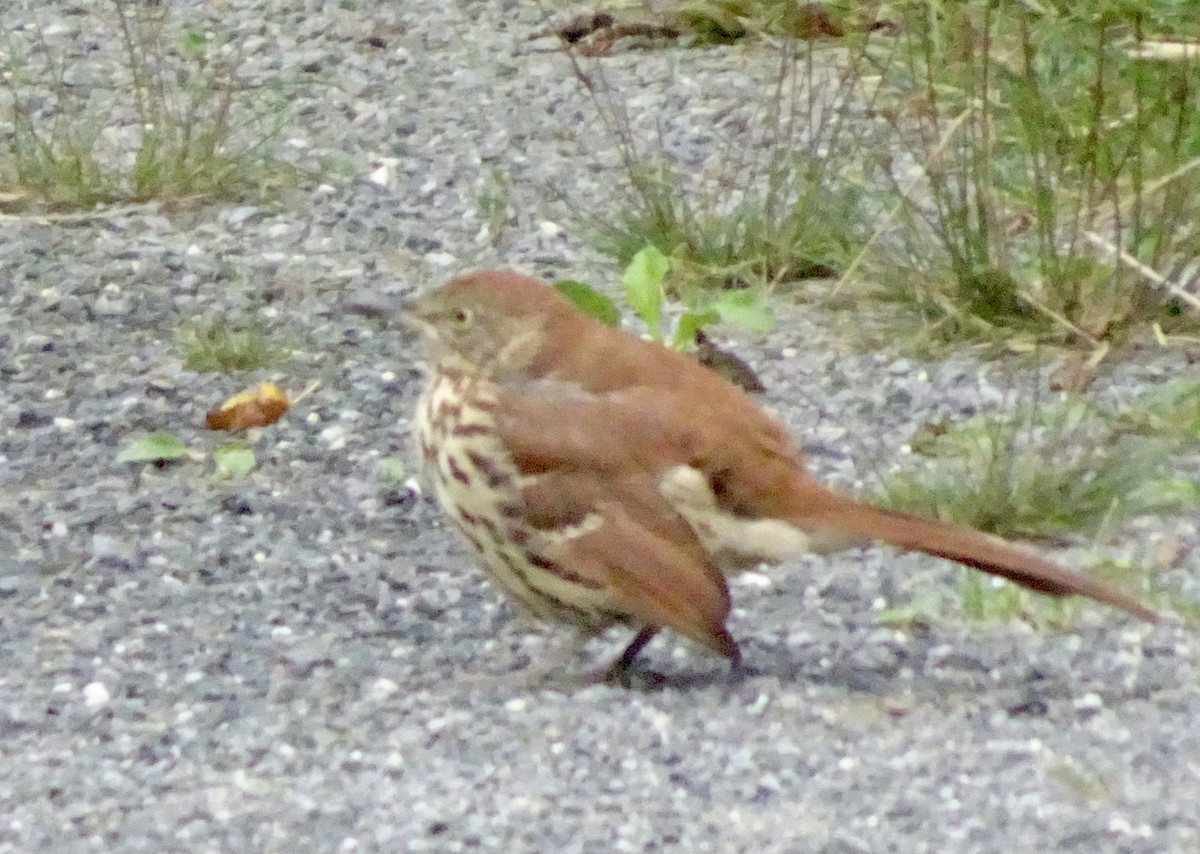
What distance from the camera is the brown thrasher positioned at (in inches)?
137

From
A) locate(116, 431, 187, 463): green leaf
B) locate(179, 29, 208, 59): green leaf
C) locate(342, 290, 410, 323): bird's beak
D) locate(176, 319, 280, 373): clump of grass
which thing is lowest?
locate(179, 29, 208, 59): green leaf

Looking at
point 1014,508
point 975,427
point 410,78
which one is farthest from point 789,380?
point 410,78

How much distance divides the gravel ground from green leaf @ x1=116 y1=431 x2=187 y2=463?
0.04 m

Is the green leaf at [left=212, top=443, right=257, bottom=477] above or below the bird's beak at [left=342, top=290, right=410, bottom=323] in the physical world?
below

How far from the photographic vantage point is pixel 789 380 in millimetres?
5066

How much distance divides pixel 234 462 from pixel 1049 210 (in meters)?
1.97

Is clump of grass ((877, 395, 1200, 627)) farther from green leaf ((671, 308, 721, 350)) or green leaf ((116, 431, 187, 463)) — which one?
green leaf ((116, 431, 187, 463))

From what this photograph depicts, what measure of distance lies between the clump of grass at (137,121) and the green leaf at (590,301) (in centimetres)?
172

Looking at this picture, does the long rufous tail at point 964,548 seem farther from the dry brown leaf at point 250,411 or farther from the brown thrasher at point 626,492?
the dry brown leaf at point 250,411

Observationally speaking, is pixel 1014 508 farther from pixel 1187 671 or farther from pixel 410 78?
pixel 410 78

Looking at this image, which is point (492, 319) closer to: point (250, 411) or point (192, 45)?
point (250, 411)

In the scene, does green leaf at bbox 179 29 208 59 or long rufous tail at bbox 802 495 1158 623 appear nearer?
long rufous tail at bbox 802 495 1158 623

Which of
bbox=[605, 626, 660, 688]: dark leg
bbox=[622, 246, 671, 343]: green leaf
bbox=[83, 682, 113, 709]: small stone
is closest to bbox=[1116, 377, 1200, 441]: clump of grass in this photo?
bbox=[622, 246, 671, 343]: green leaf

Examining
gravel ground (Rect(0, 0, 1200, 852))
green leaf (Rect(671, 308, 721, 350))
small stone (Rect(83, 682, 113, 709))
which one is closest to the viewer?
gravel ground (Rect(0, 0, 1200, 852))
